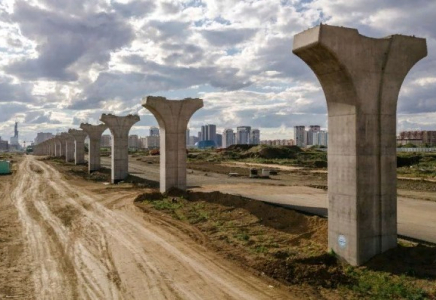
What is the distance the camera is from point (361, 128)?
10.0 meters

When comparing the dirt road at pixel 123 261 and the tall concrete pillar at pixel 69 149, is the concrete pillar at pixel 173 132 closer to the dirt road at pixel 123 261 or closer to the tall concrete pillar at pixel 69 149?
the dirt road at pixel 123 261

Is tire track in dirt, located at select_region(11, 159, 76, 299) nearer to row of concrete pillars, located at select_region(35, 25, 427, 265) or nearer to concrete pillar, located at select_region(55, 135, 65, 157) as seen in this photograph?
row of concrete pillars, located at select_region(35, 25, 427, 265)

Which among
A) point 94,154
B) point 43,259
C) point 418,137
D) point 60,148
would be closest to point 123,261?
point 43,259

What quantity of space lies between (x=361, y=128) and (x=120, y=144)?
30.4m

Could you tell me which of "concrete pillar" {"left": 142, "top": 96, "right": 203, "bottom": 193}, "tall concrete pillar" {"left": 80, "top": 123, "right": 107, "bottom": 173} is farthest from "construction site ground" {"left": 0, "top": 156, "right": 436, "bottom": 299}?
"tall concrete pillar" {"left": 80, "top": 123, "right": 107, "bottom": 173}

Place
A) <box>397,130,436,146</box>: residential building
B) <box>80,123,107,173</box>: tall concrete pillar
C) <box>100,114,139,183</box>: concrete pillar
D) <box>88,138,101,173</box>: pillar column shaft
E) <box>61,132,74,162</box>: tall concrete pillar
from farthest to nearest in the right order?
<box>397,130,436,146</box>: residential building → <box>61,132,74,162</box>: tall concrete pillar → <box>88,138,101,173</box>: pillar column shaft → <box>80,123,107,173</box>: tall concrete pillar → <box>100,114,139,183</box>: concrete pillar

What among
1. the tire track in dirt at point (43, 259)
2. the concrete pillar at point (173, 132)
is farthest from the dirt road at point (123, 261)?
the concrete pillar at point (173, 132)

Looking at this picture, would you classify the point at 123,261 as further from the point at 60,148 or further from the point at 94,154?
the point at 60,148

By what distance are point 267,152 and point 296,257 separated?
70180 mm

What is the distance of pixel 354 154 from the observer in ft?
32.8

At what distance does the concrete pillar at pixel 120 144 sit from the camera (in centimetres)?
3716

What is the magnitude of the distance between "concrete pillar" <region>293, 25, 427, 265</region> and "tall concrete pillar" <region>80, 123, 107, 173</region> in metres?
40.2

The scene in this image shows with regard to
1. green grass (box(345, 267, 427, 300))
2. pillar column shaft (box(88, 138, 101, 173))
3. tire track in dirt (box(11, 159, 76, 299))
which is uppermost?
pillar column shaft (box(88, 138, 101, 173))

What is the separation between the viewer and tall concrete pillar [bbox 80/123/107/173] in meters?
47.5
